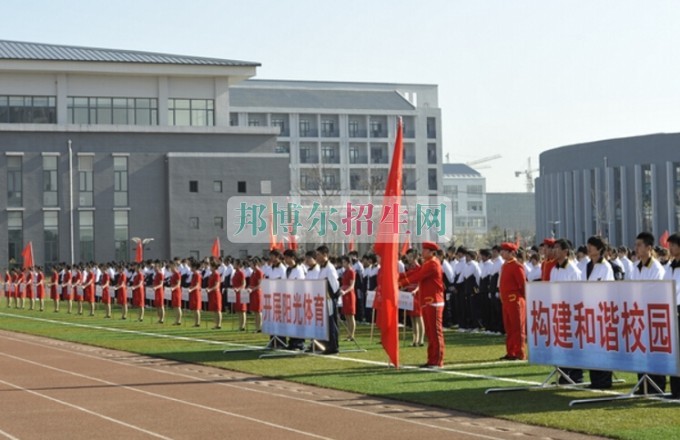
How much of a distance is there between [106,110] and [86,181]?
A: 15.1ft

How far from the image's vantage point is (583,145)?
8894 cm

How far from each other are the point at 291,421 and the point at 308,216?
61853 mm

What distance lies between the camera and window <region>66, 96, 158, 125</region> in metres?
68.0

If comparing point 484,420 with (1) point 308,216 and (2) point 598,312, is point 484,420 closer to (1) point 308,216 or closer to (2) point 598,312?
(2) point 598,312

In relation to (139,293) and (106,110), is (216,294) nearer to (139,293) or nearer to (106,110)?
(139,293)

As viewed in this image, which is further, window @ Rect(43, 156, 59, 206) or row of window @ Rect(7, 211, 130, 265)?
window @ Rect(43, 156, 59, 206)

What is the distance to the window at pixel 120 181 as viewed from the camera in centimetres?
6812

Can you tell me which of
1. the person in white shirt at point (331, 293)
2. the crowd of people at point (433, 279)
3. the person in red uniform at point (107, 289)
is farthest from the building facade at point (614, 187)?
the person in white shirt at point (331, 293)

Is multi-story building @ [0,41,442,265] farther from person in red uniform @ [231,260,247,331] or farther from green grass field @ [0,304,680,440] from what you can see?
person in red uniform @ [231,260,247,331]

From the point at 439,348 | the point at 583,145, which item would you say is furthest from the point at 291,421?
the point at 583,145

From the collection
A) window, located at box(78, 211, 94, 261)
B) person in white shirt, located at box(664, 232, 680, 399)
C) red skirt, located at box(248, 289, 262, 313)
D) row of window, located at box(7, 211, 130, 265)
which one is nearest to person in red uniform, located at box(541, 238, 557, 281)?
person in white shirt, located at box(664, 232, 680, 399)

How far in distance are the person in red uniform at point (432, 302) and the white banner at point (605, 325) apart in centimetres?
293

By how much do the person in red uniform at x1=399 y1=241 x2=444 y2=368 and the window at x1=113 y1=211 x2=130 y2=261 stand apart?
166 ft

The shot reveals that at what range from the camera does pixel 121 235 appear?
6831 cm
